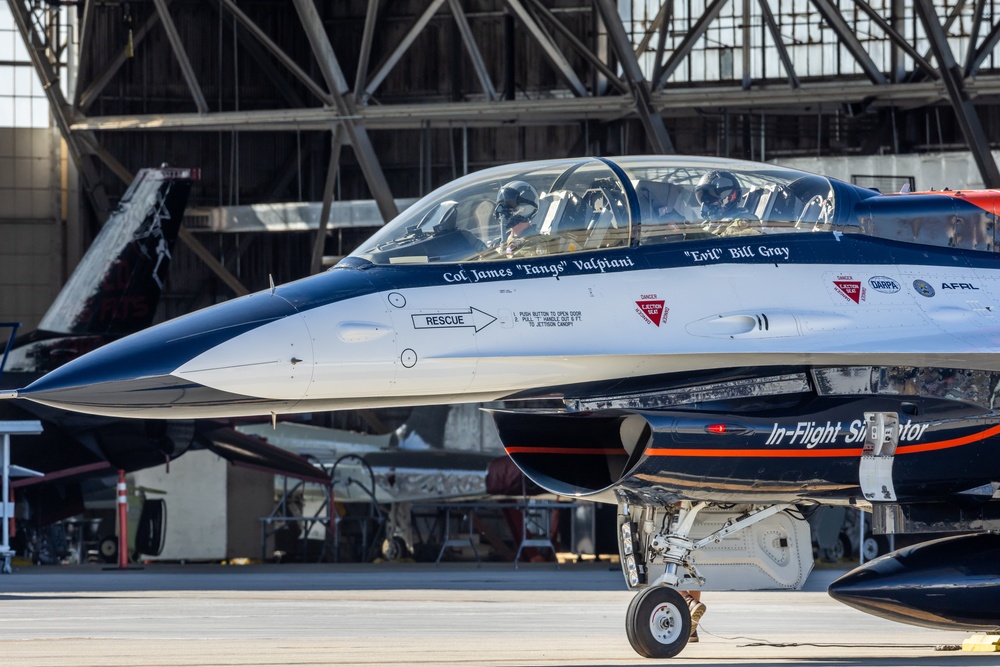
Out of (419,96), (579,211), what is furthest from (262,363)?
(419,96)

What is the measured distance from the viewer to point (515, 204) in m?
8.00

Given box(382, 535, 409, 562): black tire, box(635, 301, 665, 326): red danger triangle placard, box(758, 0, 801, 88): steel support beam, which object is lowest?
box(382, 535, 409, 562): black tire

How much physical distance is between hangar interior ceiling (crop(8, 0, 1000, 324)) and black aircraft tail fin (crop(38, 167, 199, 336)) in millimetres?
3029

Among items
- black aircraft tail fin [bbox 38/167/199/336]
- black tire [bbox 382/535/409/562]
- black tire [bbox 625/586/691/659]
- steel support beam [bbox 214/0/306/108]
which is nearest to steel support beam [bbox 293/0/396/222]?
black aircraft tail fin [bbox 38/167/199/336]

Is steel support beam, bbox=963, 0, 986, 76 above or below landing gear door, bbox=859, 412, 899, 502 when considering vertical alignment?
above

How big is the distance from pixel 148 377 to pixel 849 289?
399 cm

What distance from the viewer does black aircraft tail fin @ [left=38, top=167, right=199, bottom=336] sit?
67.3ft

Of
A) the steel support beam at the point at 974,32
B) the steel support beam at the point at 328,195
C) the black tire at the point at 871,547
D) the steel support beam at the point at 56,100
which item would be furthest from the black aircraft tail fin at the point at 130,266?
the steel support beam at the point at 974,32

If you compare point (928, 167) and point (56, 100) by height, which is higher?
point (56, 100)

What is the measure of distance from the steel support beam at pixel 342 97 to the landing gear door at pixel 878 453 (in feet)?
49.0

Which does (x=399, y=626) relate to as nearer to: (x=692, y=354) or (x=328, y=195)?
(x=692, y=354)

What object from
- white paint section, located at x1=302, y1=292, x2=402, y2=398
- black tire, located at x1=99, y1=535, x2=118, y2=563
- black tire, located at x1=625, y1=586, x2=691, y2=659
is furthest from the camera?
black tire, located at x1=99, y1=535, x2=118, y2=563

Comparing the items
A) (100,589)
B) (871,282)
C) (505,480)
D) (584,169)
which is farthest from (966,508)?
(505,480)

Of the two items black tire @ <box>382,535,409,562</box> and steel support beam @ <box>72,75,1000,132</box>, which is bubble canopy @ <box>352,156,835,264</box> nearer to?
steel support beam @ <box>72,75,1000,132</box>
